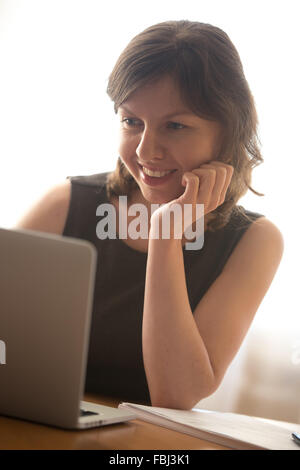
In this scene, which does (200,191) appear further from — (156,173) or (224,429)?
(224,429)

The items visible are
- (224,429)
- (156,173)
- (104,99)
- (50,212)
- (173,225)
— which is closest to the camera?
(224,429)

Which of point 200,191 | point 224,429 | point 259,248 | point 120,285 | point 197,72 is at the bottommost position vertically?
point 224,429

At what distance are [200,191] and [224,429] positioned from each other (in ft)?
2.08

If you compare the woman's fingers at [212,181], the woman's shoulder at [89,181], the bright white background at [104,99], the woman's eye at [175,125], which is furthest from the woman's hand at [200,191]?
the bright white background at [104,99]

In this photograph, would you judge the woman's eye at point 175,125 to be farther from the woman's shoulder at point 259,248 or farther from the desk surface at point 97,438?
the desk surface at point 97,438

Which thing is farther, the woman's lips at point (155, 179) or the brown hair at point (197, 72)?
the woman's lips at point (155, 179)

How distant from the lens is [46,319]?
→ 2.27 feet

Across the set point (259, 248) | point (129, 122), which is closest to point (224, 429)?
point (259, 248)

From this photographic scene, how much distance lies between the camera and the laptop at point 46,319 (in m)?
0.68

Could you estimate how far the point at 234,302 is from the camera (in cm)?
126

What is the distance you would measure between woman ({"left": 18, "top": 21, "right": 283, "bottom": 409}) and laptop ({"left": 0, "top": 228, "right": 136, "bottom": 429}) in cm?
41

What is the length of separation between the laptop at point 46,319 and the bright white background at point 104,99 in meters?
1.60

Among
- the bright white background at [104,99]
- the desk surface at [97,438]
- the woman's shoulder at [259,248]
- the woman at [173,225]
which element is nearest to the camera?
the desk surface at [97,438]
